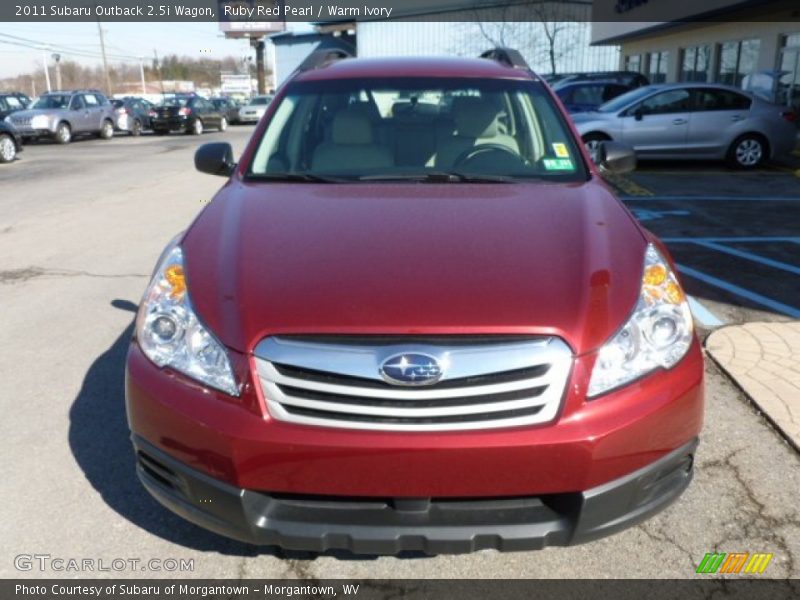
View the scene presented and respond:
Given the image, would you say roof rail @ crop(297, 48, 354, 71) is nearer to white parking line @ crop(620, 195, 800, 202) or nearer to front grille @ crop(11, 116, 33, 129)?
white parking line @ crop(620, 195, 800, 202)

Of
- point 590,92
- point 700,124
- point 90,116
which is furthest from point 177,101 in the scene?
point 700,124

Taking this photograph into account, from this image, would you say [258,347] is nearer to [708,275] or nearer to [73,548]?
[73,548]

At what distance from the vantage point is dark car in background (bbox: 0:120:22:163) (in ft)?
55.6

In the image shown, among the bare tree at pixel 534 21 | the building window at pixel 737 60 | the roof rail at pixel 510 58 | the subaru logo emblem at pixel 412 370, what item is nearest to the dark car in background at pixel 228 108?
the bare tree at pixel 534 21

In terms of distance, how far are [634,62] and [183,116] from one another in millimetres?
19259

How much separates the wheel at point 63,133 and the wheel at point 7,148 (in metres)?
6.34

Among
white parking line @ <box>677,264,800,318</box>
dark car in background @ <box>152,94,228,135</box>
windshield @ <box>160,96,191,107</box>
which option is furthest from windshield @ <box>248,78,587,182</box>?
windshield @ <box>160,96,191,107</box>

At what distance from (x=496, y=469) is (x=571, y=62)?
38261mm

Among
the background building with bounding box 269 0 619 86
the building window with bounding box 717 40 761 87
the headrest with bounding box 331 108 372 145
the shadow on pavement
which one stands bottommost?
the shadow on pavement

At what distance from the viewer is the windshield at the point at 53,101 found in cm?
2409

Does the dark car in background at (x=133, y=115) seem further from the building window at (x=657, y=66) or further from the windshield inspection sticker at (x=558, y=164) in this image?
the windshield inspection sticker at (x=558, y=164)

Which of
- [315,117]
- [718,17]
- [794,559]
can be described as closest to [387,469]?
[794,559]

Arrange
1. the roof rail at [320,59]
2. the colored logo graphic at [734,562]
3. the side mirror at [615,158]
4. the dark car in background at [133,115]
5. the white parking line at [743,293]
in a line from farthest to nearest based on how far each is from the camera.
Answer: the dark car in background at [133,115] < the white parking line at [743,293] < the roof rail at [320,59] < the side mirror at [615,158] < the colored logo graphic at [734,562]

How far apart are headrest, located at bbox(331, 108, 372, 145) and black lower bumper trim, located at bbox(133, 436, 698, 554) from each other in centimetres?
196
